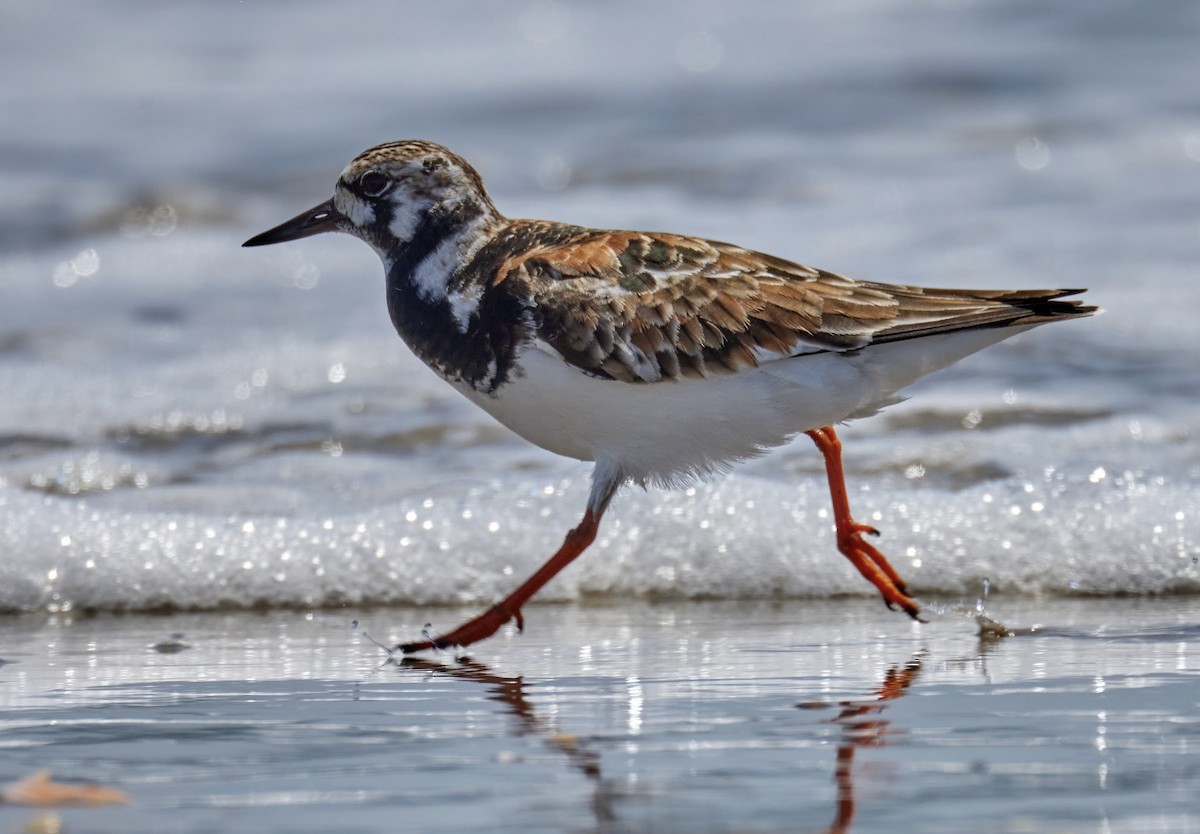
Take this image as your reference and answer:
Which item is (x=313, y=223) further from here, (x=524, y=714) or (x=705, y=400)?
(x=524, y=714)

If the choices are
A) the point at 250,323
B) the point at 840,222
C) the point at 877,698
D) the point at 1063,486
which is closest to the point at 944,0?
the point at 840,222

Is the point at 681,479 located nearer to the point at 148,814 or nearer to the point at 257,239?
the point at 257,239

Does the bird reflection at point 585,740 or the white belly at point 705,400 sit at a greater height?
the white belly at point 705,400

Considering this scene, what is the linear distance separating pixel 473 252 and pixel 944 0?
1194 cm

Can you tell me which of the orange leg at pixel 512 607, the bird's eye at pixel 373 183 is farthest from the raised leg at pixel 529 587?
the bird's eye at pixel 373 183

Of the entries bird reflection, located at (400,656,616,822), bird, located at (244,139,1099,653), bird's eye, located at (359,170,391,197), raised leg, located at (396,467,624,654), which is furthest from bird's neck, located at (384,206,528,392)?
bird reflection, located at (400,656,616,822)

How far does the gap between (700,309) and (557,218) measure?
697 cm

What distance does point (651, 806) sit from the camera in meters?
3.04

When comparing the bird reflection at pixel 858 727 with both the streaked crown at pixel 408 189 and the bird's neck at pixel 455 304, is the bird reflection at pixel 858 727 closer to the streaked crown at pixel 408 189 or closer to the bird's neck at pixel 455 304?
the bird's neck at pixel 455 304

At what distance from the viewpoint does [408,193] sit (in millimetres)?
5223

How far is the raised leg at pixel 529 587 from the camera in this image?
4789 millimetres

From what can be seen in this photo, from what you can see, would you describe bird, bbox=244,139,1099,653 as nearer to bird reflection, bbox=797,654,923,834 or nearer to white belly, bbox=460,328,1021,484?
white belly, bbox=460,328,1021,484

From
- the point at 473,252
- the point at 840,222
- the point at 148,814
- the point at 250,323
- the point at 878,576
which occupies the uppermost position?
the point at 840,222

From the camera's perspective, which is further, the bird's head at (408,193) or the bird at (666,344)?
the bird's head at (408,193)
